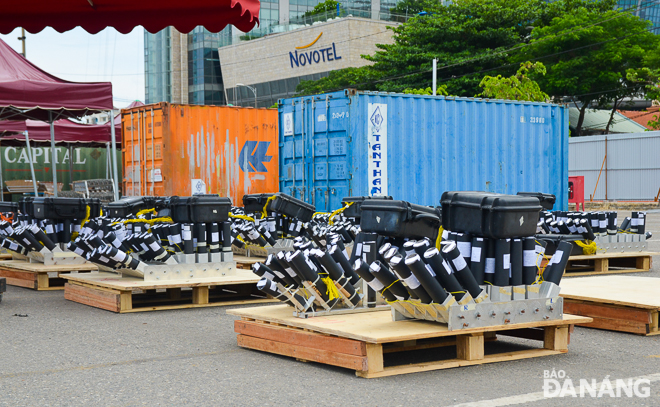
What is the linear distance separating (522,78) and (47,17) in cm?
2713

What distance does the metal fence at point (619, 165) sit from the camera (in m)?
35.7

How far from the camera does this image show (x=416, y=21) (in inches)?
1821

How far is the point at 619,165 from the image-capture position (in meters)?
36.8

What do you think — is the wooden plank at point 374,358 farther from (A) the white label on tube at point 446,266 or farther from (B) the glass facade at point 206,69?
(B) the glass facade at point 206,69

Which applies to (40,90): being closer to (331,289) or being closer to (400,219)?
(331,289)

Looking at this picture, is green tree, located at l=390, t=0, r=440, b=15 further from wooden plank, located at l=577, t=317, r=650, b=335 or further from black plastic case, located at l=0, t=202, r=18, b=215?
wooden plank, located at l=577, t=317, r=650, b=335

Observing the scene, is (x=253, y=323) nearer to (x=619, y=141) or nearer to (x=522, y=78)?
(x=522, y=78)

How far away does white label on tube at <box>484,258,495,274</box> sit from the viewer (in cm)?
577

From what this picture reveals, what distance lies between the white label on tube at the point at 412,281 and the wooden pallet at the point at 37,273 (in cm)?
633

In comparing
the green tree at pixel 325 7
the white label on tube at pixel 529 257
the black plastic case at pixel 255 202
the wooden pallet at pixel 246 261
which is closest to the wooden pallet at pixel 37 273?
the wooden pallet at pixel 246 261

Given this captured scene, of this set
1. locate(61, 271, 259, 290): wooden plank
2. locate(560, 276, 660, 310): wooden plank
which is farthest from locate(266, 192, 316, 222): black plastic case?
locate(560, 276, 660, 310): wooden plank

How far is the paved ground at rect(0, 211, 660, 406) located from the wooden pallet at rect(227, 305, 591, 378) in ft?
0.33

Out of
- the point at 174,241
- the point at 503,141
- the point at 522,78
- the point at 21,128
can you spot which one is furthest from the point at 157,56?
the point at 174,241

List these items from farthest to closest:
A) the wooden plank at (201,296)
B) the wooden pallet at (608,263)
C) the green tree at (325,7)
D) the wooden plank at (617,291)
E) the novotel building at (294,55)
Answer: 1. the green tree at (325,7)
2. the novotel building at (294,55)
3. the wooden pallet at (608,263)
4. the wooden plank at (201,296)
5. the wooden plank at (617,291)
